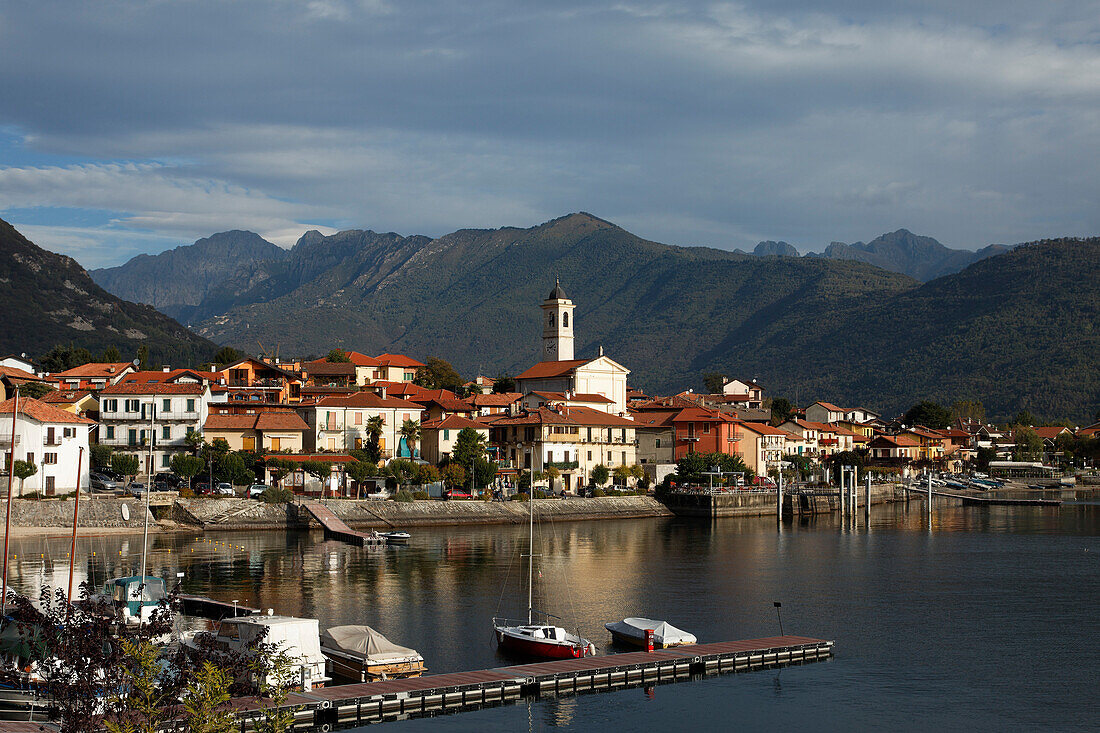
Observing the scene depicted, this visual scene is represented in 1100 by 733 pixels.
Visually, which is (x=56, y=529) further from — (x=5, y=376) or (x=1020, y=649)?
(x=1020, y=649)

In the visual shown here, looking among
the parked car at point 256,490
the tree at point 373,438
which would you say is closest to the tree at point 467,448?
the tree at point 373,438

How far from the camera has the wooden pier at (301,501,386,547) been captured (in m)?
72.1

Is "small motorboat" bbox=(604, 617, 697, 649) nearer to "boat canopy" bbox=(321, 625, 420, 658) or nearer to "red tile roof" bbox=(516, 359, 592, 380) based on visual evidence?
"boat canopy" bbox=(321, 625, 420, 658)

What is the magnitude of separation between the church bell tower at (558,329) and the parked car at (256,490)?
61.8 metres

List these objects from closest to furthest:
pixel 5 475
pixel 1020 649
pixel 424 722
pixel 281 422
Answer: pixel 424 722, pixel 1020 649, pixel 5 475, pixel 281 422

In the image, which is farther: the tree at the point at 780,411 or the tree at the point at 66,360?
the tree at the point at 780,411

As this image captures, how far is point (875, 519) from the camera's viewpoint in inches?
4277

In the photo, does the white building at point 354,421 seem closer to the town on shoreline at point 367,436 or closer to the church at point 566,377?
the town on shoreline at point 367,436

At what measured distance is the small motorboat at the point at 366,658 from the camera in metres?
34.6

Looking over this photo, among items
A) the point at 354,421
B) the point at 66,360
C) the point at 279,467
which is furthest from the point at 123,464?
the point at 66,360

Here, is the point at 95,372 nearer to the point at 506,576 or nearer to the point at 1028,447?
the point at 506,576

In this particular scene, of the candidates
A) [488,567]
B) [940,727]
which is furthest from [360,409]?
[940,727]

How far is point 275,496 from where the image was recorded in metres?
82.4

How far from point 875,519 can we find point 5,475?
7410 centimetres
